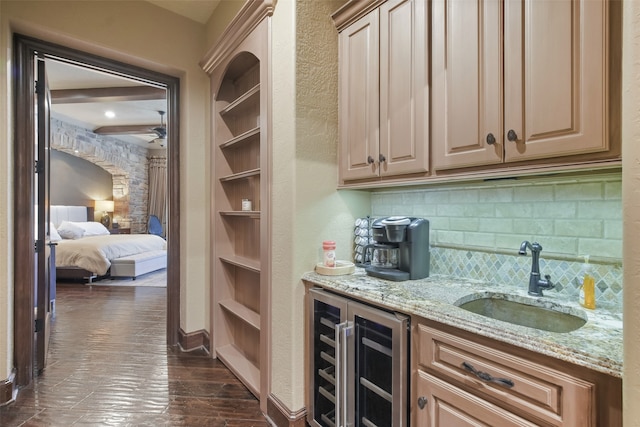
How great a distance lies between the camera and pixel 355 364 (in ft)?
4.97

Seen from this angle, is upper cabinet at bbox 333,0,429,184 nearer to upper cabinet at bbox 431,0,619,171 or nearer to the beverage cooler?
upper cabinet at bbox 431,0,619,171

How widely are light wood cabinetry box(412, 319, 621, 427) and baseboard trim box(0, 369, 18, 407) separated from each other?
8.54 ft

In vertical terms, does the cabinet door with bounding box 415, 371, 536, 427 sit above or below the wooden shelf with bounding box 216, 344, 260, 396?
above

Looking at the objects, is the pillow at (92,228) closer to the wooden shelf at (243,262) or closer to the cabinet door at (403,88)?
the wooden shelf at (243,262)

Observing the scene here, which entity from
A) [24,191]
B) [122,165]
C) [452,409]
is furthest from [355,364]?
[122,165]

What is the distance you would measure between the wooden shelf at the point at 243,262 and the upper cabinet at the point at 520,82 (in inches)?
57.5

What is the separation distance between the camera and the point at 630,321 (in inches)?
27.0

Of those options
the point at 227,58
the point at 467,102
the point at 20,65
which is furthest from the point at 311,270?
the point at 20,65

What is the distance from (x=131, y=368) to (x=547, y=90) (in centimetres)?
324

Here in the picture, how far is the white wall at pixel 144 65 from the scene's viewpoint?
6.78ft

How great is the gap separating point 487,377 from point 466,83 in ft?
3.70

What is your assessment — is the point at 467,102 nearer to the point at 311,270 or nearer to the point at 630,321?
the point at 630,321

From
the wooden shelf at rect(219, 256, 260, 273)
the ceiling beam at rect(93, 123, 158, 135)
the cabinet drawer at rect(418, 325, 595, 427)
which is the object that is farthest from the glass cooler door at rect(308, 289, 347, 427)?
the ceiling beam at rect(93, 123, 158, 135)

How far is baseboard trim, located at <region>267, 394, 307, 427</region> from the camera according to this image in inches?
69.8
